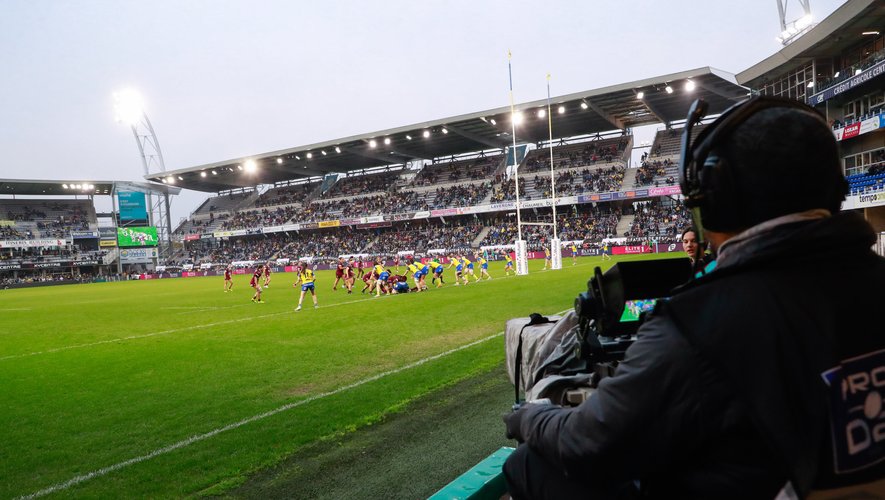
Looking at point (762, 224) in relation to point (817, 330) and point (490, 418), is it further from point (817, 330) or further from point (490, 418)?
point (490, 418)

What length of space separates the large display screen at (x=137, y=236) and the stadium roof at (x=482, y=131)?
21.8 feet

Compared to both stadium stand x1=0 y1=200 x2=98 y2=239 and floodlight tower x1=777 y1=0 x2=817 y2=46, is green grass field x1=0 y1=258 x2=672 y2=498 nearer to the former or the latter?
floodlight tower x1=777 y1=0 x2=817 y2=46

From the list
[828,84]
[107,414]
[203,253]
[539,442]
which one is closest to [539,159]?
[828,84]

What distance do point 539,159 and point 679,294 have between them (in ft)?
193

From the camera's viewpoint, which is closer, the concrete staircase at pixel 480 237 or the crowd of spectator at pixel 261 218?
the concrete staircase at pixel 480 237

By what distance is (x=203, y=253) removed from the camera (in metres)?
72.6

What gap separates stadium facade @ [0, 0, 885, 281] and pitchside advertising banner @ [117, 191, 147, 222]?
1.22 metres

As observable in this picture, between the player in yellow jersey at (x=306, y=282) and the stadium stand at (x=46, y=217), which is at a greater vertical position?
the stadium stand at (x=46, y=217)

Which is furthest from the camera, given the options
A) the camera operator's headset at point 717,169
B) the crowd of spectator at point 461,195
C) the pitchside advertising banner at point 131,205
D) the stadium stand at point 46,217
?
the stadium stand at point 46,217

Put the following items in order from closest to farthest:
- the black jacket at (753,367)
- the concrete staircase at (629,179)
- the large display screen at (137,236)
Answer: the black jacket at (753,367), the concrete staircase at (629,179), the large display screen at (137,236)

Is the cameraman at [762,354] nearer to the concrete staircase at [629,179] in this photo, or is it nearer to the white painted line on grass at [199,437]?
the white painted line on grass at [199,437]

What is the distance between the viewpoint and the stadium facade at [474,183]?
29516mm

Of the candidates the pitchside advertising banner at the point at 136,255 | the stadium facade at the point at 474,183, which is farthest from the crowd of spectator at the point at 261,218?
the pitchside advertising banner at the point at 136,255

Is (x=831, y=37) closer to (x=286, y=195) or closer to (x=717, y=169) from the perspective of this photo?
(x=717, y=169)
